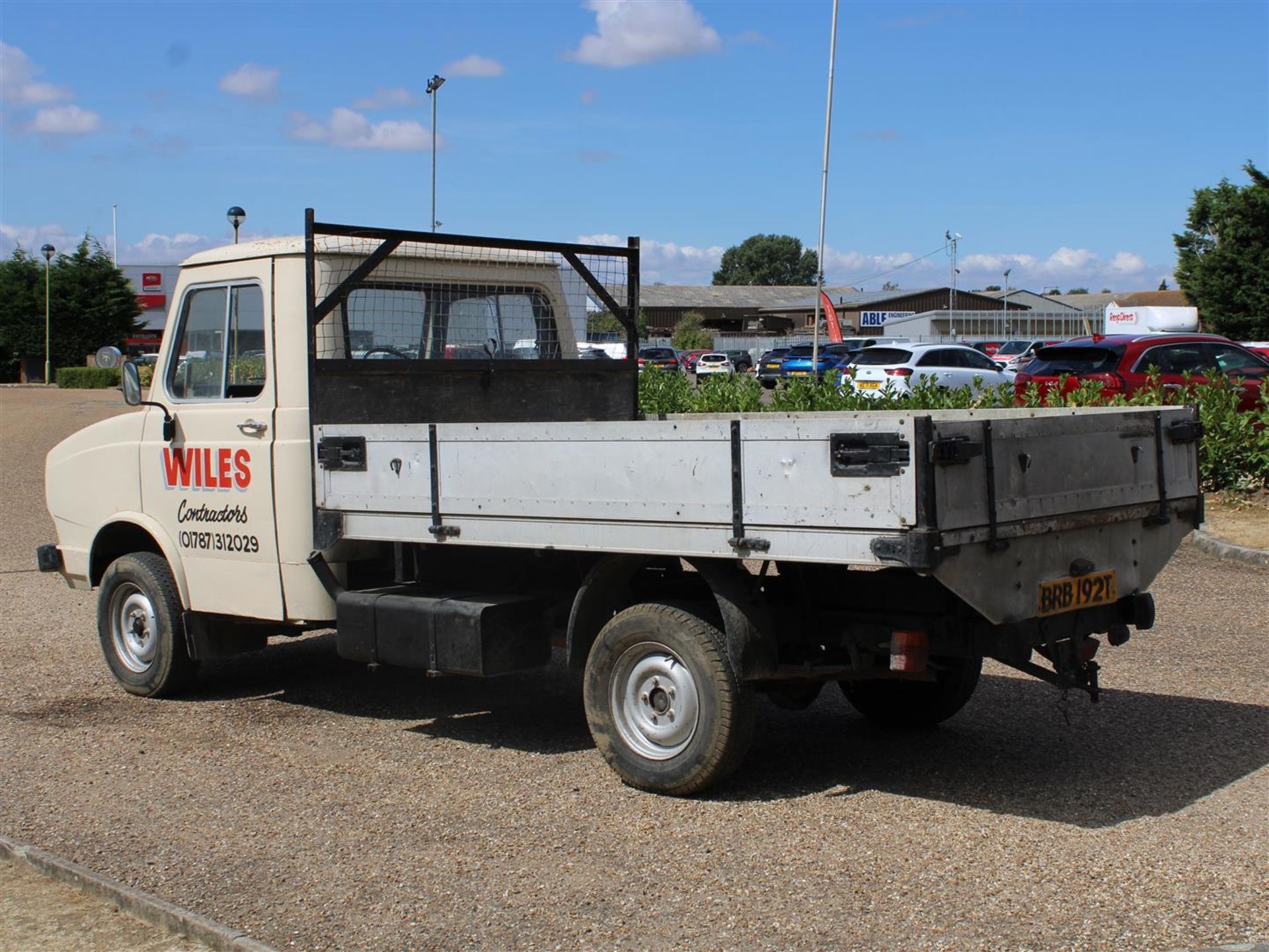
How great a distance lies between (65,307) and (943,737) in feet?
169

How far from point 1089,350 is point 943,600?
43.7 ft

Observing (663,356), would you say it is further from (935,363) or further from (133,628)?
(133,628)

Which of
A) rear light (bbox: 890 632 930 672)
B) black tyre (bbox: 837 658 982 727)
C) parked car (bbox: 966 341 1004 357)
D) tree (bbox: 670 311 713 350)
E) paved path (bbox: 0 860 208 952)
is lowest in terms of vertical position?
paved path (bbox: 0 860 208 952)

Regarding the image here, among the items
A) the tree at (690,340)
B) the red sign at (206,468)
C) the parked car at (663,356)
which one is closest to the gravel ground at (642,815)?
the red sign at (206,468)

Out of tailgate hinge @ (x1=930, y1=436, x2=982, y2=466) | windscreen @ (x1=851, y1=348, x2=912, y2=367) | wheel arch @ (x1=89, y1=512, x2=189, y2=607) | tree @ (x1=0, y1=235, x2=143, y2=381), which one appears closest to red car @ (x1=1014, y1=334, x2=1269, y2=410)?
wheel arch @ (x1=89, y1=512, x2=189, y2=607)

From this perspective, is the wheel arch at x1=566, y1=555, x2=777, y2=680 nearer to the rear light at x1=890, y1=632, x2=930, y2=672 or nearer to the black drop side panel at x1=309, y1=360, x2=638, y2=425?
the rear light at x1=890, y1=632, x2=930, y2=672

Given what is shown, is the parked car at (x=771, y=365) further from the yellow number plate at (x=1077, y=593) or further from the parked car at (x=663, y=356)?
the yellow number plate at (x=1077, y=593)

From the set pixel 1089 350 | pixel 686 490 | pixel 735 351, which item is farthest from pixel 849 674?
pixel 735 351

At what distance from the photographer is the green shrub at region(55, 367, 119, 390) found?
44.3 meters

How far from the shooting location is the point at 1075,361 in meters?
18.2

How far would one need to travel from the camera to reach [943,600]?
561 centimetres

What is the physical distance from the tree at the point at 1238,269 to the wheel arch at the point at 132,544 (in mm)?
40782

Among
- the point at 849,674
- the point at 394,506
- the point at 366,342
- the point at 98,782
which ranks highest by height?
the point at 366,342

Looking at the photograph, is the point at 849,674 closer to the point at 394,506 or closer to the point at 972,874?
the point at 972,874
